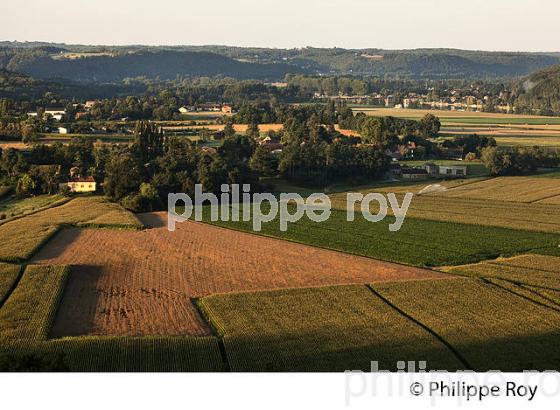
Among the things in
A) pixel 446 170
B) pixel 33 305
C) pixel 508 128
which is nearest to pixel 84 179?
pixel 33 305

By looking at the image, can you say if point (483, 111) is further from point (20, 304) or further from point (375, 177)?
point (20, 304)

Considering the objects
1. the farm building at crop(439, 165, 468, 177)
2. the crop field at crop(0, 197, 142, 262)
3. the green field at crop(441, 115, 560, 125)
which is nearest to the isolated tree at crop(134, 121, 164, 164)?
the crop field at crop(0, 197, 142, 262)

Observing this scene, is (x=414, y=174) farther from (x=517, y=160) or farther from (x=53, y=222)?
(x=53, y=222)

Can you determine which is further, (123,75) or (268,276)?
(123,75)

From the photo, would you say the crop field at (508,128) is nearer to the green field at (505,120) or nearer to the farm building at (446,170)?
the green field at (505,120)

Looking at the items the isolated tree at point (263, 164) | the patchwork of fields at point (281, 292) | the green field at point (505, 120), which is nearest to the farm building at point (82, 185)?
the patchwork of fields at point (281, 292)

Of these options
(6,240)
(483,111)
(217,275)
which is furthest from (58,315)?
(483,111)
